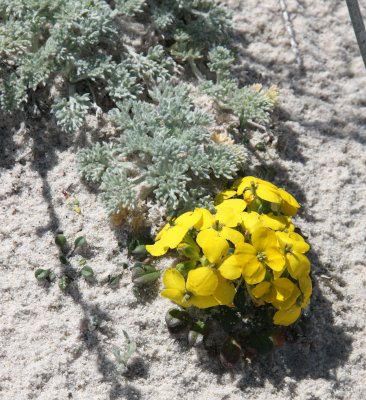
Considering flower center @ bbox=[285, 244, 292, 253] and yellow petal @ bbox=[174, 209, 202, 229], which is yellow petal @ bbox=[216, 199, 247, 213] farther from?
flower center @ bbox=[285, 244, 292, 253]

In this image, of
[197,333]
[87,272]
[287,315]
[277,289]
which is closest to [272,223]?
[277,289]

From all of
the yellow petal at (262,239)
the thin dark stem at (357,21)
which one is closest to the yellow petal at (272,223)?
the yellow petal at (262,239)

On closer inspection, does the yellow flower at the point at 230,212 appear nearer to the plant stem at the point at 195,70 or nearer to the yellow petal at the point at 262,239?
the yellow petal at the point at 262,239

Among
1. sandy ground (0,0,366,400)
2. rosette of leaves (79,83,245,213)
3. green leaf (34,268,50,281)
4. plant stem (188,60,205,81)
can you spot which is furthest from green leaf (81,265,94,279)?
plant stem (188,60,205,81)

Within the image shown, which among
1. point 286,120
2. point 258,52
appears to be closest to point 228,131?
point 286,120

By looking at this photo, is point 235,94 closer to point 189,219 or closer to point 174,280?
point 189,219

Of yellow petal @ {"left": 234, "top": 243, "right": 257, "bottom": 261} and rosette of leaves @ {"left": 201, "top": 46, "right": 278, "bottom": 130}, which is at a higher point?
rosette of leaves @ {"left": 201, "top": 46, "right": 278, "bottom": 130}

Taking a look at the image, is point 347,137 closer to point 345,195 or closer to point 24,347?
point 345,195

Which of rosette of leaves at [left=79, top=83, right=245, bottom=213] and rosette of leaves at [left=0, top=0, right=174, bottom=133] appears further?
rosette of leaves at [left=0, top=0, right=174, bottom=133]
